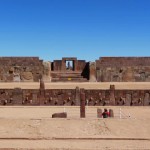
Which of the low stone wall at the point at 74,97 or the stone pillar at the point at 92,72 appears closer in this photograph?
the low stone wall at the point at 74,97

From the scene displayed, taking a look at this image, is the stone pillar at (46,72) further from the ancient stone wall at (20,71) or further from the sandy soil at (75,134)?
the sandy soil at (75,134)

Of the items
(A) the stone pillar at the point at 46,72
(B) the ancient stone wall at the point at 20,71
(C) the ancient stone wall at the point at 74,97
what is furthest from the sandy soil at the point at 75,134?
(B) the ancient stone wall at the point at 20,71

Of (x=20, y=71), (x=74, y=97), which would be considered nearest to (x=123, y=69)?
(x=20, y=71)

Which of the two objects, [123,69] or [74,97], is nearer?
[74,97]

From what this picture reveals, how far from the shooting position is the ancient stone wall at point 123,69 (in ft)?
112

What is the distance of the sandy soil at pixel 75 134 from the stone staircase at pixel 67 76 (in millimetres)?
19774

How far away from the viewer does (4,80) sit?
34.1m

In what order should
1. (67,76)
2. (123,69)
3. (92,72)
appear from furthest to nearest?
(67,76)
(123,69)
(92,72)

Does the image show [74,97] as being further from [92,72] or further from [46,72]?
[46,72]

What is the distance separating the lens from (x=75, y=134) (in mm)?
12609

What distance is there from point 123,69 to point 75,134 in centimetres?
2227

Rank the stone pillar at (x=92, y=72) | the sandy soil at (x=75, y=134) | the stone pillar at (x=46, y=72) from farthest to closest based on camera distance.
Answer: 1. the stone pillar at (x=46, y=72)
2. the stone pillar at (x=92, y=72)
3. the sandy soil at (x=75, y=134)

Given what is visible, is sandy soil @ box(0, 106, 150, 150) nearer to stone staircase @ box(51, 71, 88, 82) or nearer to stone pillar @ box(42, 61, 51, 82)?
stone staircase @ box(51, 71, 88, 82)

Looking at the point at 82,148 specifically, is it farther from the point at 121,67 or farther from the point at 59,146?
the point at 121,67
